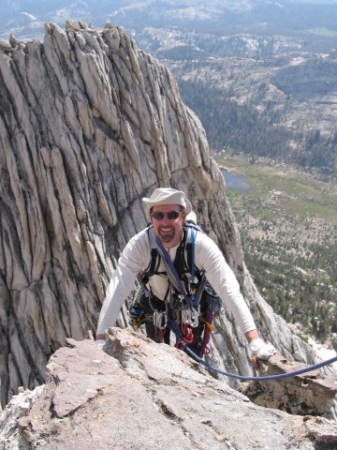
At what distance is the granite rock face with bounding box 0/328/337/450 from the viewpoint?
5109 millimetres

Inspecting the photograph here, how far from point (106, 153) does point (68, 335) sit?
7.05 m

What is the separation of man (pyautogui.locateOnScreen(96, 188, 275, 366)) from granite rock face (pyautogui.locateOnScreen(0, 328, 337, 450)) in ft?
3.38

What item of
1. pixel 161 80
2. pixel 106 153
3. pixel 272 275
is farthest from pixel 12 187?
pixel 272 275

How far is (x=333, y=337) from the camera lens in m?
90.6

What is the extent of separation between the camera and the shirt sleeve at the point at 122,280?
7.54m

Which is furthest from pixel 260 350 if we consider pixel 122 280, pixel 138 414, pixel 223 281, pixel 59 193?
pixel 59 193

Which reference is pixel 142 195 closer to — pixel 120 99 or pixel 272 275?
pixel 120 99

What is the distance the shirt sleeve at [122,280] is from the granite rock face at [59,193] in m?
9.72

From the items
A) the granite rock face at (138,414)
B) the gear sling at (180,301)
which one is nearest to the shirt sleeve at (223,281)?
the gear sling at (180,301)

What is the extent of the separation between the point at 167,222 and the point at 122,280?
1.19m

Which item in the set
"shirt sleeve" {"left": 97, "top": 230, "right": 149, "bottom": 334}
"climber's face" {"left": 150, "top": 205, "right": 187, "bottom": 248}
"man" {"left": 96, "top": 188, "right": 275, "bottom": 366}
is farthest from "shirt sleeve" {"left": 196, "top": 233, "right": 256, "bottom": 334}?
"shirt sleeve" {"left": 97, "top": 230, "right": 149, "bottom": 334}

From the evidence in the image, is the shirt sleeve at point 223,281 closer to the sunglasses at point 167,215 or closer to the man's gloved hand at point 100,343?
the sunglasses at point 167,215

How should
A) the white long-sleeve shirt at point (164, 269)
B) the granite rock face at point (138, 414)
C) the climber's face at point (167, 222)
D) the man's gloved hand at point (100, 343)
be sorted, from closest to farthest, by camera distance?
1. the granite rock face at point (138, 414)
2. the man's gloved hand at point (100, 343)
3. the white long-sleeve shirt at point (164, 269)
4. the climber's face at point (167, 222)

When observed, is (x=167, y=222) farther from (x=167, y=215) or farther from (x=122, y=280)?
(x=122, y=280)
